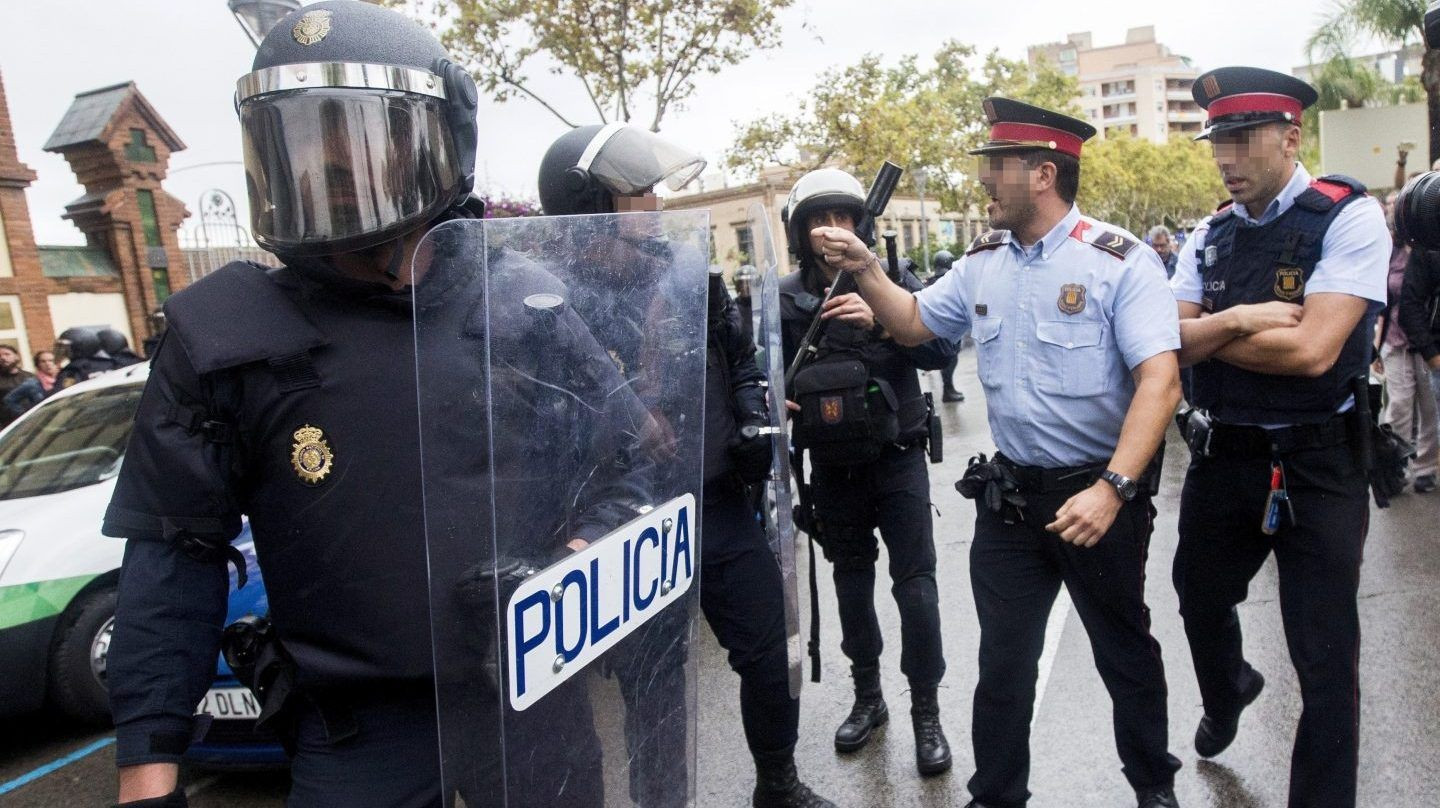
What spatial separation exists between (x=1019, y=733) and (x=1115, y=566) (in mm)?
496

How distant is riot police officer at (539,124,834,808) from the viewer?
260cm

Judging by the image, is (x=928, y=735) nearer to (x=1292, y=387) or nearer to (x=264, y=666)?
(x=1292, y=387)

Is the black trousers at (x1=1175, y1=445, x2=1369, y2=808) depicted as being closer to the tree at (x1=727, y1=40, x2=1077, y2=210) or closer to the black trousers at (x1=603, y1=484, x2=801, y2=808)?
the black trousers at (x1=603, y1=484, x2=801, y2=808)

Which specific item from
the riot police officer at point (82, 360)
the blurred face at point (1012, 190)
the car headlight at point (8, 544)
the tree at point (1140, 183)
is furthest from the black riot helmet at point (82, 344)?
the tree at point (1140, 183)

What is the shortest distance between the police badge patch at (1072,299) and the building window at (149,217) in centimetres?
1474

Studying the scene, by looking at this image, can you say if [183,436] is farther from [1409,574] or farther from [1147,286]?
[1409,574]

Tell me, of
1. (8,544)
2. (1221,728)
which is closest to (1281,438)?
(1221,728)

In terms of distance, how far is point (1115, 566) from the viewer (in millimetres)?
2523

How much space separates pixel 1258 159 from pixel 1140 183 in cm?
5555

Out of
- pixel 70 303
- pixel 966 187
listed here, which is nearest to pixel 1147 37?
pixel 966 187

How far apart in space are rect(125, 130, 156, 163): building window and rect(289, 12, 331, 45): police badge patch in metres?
14.9

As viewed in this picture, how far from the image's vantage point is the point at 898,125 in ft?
81.3

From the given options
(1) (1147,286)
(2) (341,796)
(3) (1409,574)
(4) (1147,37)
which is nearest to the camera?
(2) (341,796)

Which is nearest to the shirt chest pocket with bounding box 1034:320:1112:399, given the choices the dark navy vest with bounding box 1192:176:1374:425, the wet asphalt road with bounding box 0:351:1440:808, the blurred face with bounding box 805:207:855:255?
the dark navy vest with bounding box 1192:176:1374:425
